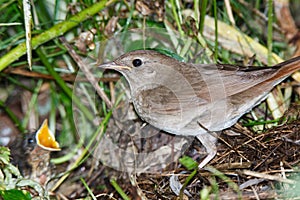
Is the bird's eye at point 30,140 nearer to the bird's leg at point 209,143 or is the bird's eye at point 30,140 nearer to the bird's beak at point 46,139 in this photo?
the bird's beak at point 46,139

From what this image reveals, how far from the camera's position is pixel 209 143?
4.63 metres

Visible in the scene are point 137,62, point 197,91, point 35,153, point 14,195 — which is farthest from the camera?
point 35,153

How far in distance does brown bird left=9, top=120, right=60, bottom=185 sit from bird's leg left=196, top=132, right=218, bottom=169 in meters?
1.22

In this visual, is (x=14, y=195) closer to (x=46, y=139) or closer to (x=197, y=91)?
(x=46, y=139)

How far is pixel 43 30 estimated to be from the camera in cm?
511

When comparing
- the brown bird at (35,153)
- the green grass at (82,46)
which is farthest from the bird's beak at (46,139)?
the green grass at (82,46)

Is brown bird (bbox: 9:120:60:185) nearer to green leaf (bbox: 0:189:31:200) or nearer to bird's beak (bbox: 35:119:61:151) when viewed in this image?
bird's beak (bbox: 35:119:61:151)

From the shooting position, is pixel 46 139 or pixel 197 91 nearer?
pixel 197 91

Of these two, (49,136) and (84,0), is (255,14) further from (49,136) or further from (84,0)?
(49,136)

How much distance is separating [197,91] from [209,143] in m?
0.42

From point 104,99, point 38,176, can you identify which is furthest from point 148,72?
point 38,176

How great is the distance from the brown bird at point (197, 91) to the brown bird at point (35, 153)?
99 cm

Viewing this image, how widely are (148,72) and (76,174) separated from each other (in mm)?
1229

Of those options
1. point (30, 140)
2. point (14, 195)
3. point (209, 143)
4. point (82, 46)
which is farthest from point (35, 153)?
point (209, 143)
